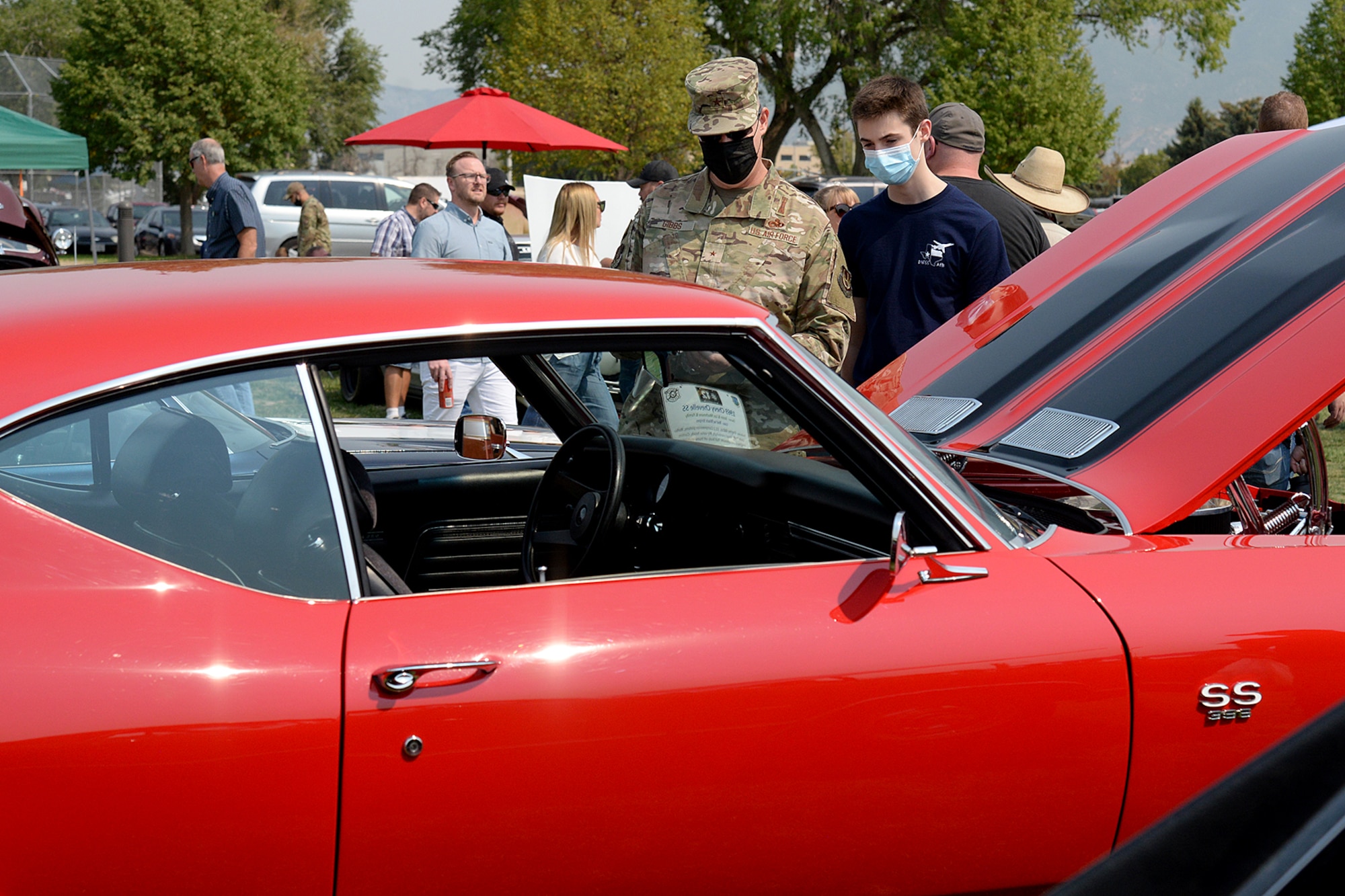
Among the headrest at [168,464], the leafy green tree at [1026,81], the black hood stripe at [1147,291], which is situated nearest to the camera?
the headrest at [168,464]

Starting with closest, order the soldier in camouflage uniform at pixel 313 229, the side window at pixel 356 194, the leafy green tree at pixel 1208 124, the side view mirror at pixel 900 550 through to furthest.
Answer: the side view mirror at pixel 900 550
the soldier in camouflage uniform at pixel 313 229
the side window at pixel 356 194
the leafy green tree at pixel 1208 124

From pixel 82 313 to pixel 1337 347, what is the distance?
2.30 metres

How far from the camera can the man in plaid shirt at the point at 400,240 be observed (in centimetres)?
680

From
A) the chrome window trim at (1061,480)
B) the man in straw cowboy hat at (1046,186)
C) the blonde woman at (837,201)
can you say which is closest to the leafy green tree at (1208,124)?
the blonde woman at (837,201)

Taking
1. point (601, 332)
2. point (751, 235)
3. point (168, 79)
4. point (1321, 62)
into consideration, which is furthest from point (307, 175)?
point (1321, 62)

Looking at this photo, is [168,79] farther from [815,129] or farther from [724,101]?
[724,101]

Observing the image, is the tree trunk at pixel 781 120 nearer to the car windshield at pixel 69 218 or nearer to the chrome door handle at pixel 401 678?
the car windshield at pixel 69 218

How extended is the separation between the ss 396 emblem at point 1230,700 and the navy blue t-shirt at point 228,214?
6.72m

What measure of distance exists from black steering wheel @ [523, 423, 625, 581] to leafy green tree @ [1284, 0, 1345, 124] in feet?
119

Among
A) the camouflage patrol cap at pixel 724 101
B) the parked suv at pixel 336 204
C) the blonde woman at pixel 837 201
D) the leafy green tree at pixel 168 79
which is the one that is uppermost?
the leafy green tree at pixel 168 79

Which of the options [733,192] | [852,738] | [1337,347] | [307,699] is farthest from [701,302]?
[733,192]

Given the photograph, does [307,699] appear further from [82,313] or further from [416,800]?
[82,313]

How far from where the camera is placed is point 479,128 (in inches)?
497

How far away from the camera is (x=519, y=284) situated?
2.09 metres
